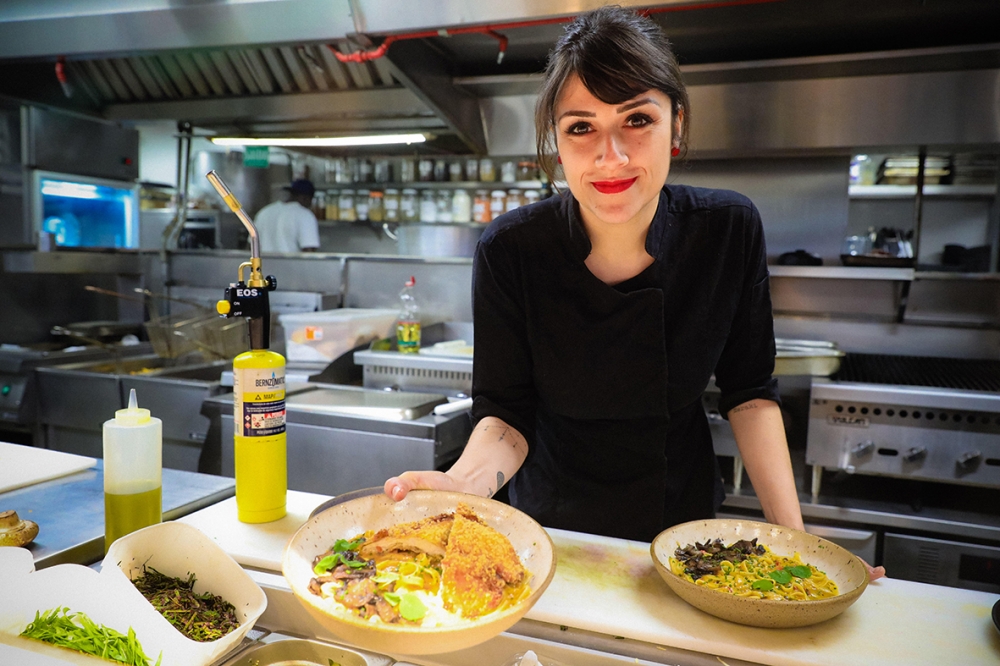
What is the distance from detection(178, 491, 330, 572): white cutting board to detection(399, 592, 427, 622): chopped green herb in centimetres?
39

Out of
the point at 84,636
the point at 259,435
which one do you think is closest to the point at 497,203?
the point at 259,435

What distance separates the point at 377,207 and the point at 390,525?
4.39 meters

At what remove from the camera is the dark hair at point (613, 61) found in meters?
1.18

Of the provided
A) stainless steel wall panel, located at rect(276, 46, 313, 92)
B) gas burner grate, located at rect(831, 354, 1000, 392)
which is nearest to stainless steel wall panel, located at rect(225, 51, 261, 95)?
stainless steel wall panel, located at rect(276, 46, 313, 92)

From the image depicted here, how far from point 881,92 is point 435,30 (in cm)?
224

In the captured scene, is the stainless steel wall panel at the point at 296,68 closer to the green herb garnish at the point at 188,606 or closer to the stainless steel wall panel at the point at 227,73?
the stainless steel wall panel at the point at 227,73

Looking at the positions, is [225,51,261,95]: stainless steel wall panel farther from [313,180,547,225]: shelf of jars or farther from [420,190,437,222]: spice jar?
[420,190,437,222]: spice jar

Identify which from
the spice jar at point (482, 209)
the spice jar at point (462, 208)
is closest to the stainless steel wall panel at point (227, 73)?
the spice jar at point (462, 208)

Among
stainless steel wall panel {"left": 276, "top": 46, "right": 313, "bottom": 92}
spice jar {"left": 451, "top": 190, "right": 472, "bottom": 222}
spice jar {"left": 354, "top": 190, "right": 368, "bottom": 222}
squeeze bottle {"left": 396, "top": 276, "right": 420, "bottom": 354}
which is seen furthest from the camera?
spice jar {"left": 354, "top": 190, "right": 368, "bottom": 222}

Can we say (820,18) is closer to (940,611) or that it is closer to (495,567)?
(940,611)

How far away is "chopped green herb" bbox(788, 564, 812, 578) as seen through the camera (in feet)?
3.06

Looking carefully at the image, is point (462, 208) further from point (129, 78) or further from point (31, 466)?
point (31, 466)

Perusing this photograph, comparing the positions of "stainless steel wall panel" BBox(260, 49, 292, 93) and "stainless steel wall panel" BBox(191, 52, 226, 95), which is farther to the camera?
"stainless steel wall panel" BBox(191, 52, 226, 95)

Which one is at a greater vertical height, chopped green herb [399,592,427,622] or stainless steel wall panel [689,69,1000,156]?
stainless steel wall panel [689,69,1000,156]
